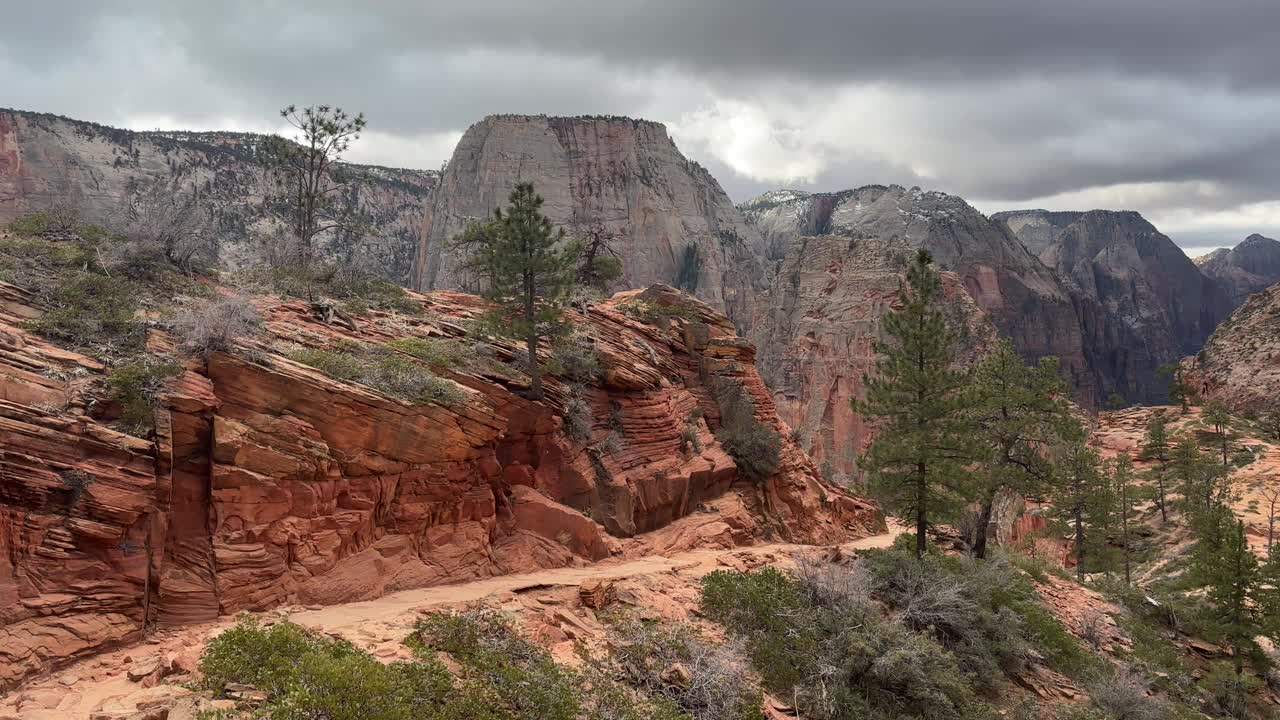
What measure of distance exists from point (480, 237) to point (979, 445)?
14.5 metres

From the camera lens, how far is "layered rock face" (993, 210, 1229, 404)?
405ft

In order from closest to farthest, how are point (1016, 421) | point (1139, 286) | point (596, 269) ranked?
point (1016, 421) < point (596, 269) < point (1139, 286)

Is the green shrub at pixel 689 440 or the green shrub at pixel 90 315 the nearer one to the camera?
the green shrub at pixel 90 315

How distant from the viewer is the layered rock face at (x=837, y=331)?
53812 mm

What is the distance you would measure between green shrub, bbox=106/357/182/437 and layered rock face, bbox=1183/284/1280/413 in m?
69.5

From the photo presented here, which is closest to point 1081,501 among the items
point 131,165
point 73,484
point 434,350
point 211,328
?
point 434,350

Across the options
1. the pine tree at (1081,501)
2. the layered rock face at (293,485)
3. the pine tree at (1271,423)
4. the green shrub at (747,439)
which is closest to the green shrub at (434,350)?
the layered rock face at (293,485)

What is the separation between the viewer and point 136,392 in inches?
408

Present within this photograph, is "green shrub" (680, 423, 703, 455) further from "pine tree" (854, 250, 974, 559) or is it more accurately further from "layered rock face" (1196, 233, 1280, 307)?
"layered rock face" (1196, 233, 1280, 307)

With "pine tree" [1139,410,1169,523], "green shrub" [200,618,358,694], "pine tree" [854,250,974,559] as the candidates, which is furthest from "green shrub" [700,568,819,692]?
"pine tree" [1139,410,1169,523]

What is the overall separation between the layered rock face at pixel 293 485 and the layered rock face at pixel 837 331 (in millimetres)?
36988

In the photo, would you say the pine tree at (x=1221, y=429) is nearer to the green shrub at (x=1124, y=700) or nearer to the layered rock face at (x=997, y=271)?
the green shrub at (x=1124, y=700)

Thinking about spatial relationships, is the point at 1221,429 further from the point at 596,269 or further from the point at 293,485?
the point at 293,485

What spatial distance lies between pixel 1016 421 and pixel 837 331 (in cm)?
3723
